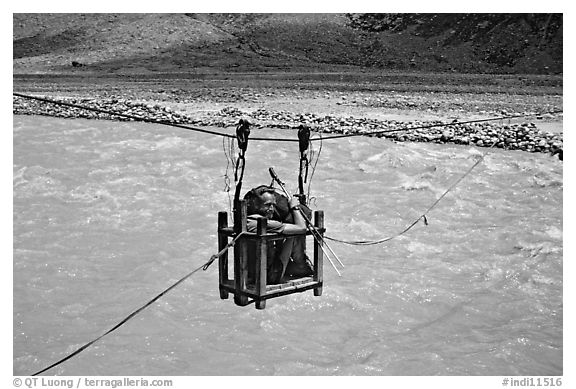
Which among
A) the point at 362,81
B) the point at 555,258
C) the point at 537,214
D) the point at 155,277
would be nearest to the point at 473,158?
the point at 537,214

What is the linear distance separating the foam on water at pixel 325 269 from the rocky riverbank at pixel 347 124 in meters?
0.42

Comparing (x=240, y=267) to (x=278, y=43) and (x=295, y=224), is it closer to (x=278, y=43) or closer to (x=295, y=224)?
(x=295, y=224)

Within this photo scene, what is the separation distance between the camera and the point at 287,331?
311 inches

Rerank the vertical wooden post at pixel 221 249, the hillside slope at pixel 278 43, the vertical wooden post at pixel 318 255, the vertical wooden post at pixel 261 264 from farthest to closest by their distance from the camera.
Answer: the hillside slope at pixel 278 43 < the vertical wooden post at pixel 318 255 < the vertical wooden post at pixel 221 249 < the vertical wooden post at pixel 261 264

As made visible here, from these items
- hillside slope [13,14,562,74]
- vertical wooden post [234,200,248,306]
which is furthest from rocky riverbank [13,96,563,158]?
hillside slope [13,14,562,74]

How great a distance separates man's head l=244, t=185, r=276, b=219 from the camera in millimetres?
5543

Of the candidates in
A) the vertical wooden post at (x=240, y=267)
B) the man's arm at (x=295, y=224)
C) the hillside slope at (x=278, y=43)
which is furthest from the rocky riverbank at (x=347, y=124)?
the hillside slope at (x=278, y=43)

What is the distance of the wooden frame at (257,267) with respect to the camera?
17.6ft

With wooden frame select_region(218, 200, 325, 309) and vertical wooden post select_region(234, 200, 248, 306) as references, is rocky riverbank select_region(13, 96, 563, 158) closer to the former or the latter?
wooden frame select_region(218, 200, 325, 309)

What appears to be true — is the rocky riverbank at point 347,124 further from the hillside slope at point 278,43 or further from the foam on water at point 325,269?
the hillside slope at point 278,43

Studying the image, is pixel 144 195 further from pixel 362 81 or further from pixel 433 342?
pixel 362 81

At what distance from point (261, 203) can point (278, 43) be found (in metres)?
30.1

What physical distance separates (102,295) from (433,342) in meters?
3.67

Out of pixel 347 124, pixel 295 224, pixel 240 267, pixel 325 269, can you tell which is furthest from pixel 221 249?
pixel 347 124
